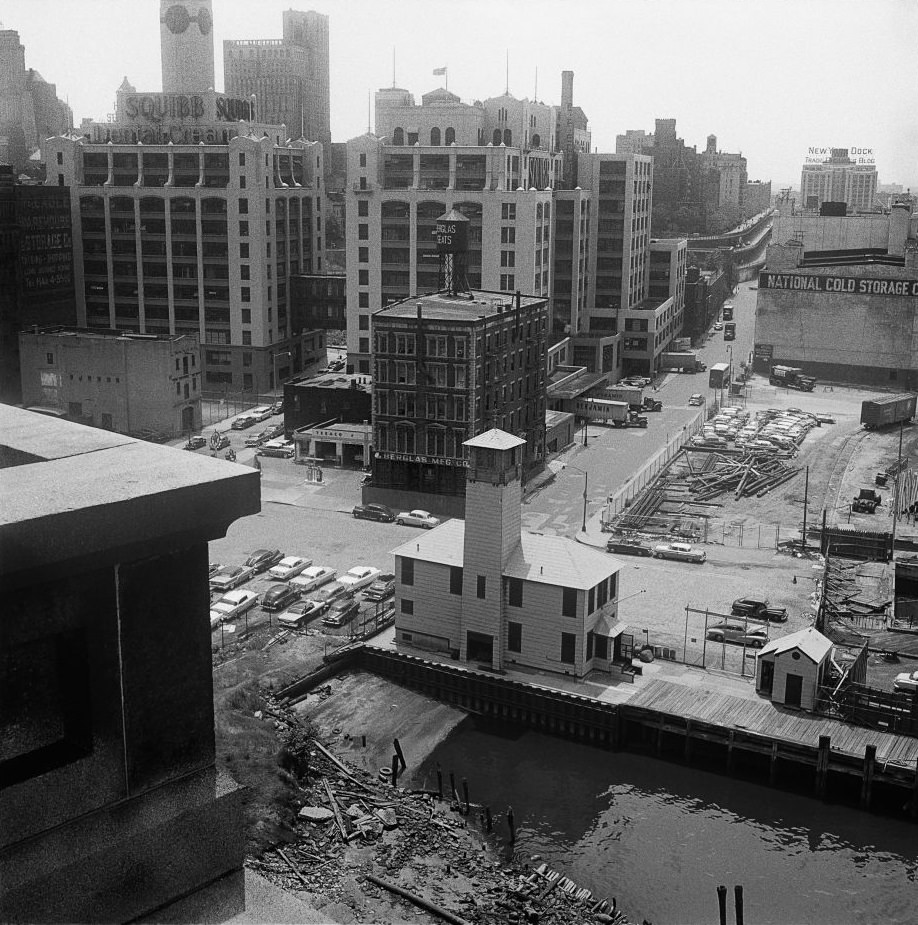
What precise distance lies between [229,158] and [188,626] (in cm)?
10630

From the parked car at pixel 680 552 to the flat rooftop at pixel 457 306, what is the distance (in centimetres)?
1803

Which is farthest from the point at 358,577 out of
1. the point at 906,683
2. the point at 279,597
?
the point at 906,683

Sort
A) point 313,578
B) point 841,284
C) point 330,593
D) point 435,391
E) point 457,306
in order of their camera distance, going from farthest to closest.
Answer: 1. point 841,284
2. point 457,306
3. point 435,391
4. point 313,578
5. point 330,593

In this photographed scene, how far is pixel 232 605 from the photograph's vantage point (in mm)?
55938

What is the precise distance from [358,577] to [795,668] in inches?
923

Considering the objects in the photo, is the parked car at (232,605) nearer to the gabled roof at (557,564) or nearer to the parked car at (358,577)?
the parked car at (358,577)

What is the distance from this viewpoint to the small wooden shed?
1791 inches

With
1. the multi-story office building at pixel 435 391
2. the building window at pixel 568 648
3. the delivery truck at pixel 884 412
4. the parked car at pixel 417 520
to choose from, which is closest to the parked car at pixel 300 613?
the building window at pixel 568 648

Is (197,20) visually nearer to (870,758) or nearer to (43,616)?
(870,758)

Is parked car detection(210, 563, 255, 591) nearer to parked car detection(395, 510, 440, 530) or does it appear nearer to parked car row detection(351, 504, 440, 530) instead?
parked car row detection(351, 504, 440, 530)

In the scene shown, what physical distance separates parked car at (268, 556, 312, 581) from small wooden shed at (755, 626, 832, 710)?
24560mm

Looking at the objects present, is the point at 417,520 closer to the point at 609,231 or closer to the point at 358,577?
the point at 358,577

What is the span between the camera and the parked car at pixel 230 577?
192 ft

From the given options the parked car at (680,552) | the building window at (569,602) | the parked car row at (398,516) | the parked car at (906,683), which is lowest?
the parked car at (906,683)
